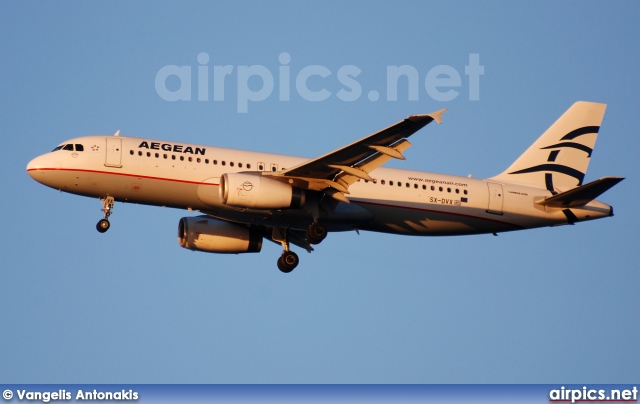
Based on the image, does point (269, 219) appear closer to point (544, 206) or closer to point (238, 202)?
point (238, 202)

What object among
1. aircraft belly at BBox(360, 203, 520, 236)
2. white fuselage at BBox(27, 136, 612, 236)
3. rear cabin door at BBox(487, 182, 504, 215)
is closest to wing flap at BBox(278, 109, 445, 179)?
white fuselage at BBox(27, 136, 612, 236)

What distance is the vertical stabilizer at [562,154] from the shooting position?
55344 mm

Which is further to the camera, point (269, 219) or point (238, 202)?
point (269, 219)

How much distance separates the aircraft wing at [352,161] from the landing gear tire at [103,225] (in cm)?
740

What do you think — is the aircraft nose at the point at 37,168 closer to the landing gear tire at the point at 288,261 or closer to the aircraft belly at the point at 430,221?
the landing gear tire at the point at 288,261

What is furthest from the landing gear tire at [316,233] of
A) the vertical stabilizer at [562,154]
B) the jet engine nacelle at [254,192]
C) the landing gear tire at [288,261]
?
the vertical stabilizer at [562,154]

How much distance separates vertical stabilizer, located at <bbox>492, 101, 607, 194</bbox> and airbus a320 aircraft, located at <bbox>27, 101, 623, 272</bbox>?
179 millimetres

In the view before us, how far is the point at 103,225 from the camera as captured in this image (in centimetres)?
5078

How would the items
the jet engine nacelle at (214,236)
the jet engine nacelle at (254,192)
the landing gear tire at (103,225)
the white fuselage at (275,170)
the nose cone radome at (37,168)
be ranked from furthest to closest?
the jet engine nacelle at (214,236)
the landing gear tire at (103,225)
the nose cone radome at (37,168)
the white fuselage at (275,170)
the jet engine nacelle at (254,192)

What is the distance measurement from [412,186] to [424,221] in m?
1.61

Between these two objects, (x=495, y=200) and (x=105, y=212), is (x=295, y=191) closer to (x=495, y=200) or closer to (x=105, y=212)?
(x=105, y=212)

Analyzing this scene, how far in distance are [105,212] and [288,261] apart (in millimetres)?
8379

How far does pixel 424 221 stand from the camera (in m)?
51.9

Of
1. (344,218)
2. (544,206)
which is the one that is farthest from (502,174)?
(344,218)
